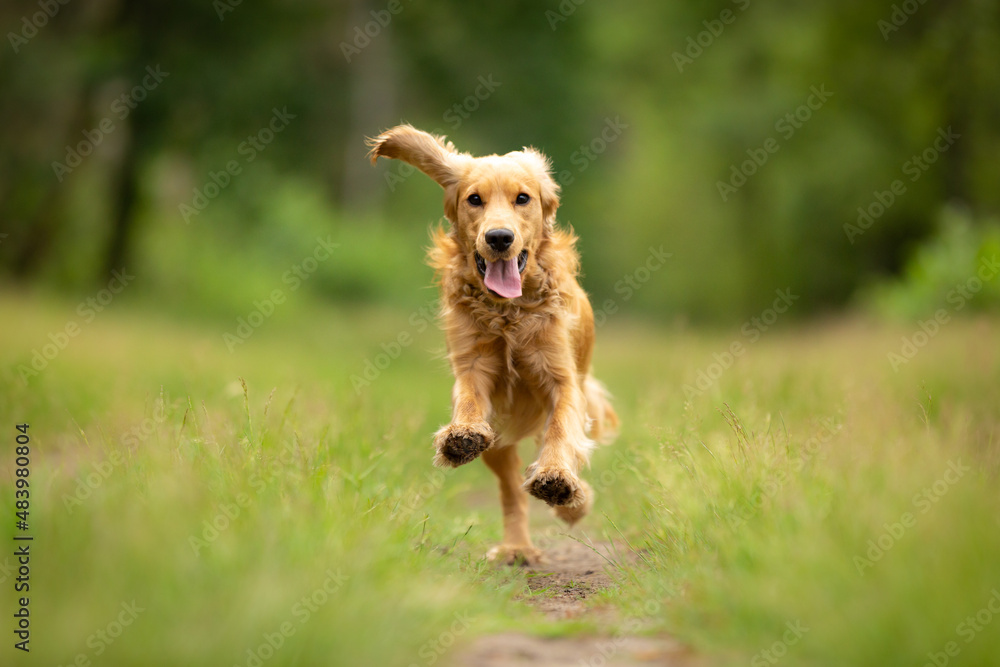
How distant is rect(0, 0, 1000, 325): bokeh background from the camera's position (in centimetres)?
1379

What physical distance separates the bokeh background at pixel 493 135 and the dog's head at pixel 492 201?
7531mm

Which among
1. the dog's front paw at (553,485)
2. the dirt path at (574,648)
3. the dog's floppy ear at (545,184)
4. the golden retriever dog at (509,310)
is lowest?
the dirt path at (574,648)

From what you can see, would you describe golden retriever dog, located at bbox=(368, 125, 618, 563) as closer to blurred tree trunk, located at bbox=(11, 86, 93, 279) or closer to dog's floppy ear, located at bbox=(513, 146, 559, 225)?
dog's floppy ear, located at bbox=(513, 146, 559, 225)

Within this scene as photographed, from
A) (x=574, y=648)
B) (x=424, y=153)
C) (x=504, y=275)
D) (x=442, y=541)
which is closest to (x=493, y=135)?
(x=424, y=153)

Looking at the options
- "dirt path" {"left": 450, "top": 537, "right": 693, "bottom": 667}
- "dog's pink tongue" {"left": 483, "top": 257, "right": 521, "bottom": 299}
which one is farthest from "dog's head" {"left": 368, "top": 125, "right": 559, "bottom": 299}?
"dirt path" {"left": 450, "top": 537, "right": 693, "bottom": 667}

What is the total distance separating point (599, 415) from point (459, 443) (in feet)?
5.65

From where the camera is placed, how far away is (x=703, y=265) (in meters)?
24.7

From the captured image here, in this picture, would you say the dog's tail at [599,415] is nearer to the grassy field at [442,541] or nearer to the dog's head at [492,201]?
Result: the grassy field at [442,541]

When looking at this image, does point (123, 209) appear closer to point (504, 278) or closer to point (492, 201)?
point (492, 201)

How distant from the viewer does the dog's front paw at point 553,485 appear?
12.5ft

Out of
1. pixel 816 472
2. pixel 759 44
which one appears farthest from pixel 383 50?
pixel 816 472

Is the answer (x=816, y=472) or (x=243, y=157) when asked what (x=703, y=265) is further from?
(x=816, y=472)

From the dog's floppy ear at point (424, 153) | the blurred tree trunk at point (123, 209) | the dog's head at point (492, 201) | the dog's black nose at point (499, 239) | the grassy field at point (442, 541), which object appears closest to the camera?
the grassy field at point (442, 541)

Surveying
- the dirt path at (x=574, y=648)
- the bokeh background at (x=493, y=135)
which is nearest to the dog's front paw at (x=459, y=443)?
the dirt path at (x=574, y=648)
